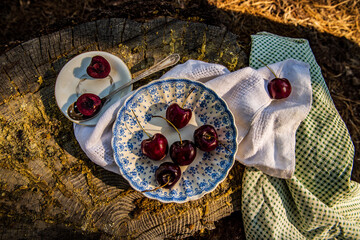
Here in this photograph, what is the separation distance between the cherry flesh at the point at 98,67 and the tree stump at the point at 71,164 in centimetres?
22

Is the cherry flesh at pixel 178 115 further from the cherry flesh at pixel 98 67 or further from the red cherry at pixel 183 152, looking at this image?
the cherry flesh at pixel 98 67

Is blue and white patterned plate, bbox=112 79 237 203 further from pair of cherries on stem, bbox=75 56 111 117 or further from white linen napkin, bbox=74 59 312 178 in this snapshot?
pair of cherries on stem, bbox=75 56 111 117

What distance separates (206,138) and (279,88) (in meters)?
0.63

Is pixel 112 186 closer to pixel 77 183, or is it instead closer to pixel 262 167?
pixel 77 183

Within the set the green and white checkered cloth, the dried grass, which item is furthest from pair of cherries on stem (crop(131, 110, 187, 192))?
the dried grass

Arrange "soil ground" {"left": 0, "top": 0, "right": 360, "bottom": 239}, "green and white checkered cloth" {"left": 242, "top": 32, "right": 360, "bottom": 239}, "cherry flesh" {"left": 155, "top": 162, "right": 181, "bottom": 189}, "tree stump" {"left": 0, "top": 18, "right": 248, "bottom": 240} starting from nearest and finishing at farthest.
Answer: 1. "cherry flesh" {"left": 155, "top": 162, "right": 181, "bottom": 189}
2. "tree stump" {"left": 0, "top": 18, "right": 248, "bottom": 240}
3. "green and white checkered cloth" {"left": 242, "top": 32, "right": 360, "bottom": 239}
4. "soil ground" {"left": 0, "top": 0, "right": 360, "bottom": 239}

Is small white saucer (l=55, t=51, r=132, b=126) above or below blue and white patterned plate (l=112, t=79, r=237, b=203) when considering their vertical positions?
above

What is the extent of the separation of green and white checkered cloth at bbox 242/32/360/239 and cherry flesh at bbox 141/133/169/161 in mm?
638

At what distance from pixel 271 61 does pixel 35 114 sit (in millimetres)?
1777

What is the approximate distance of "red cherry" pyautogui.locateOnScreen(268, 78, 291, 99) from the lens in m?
1.74

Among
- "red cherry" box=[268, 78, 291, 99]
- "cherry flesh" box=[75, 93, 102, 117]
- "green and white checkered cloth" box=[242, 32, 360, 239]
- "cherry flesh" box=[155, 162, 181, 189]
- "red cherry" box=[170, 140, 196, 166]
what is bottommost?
"green and white checkered cloth" box=[242, 32, 360, 239]

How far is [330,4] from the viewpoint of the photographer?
3002 mm

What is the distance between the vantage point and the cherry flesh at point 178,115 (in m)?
1.60

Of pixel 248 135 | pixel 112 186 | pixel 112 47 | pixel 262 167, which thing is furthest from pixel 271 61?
pixel 112 186
